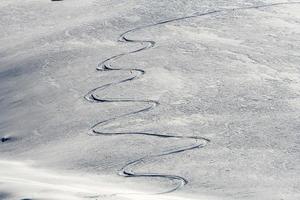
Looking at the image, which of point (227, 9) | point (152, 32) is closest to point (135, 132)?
point (152, 32)

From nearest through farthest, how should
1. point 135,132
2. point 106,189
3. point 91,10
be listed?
1. point 106,189
2. point 135,132
3. point 91,10

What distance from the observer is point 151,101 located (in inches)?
251

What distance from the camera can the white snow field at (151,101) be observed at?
16.2 ft

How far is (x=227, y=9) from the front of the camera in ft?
27.6

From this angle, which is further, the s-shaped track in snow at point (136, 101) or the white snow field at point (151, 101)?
the s-shaped track in snow at point (136, 101)

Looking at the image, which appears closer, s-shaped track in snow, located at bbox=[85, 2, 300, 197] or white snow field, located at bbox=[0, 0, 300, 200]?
white snow field, located at bbox=[0, 0, 300, 200]

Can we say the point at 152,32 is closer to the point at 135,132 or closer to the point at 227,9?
the point at 227,9

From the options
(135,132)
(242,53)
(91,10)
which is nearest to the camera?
(135,132)

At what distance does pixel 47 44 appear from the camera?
26.1ft

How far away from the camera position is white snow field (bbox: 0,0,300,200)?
194 inches

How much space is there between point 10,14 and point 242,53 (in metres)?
3.08

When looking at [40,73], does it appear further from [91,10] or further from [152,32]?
[91,10]

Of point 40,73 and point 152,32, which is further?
point 152,32

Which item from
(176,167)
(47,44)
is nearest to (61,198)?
(176,167)
